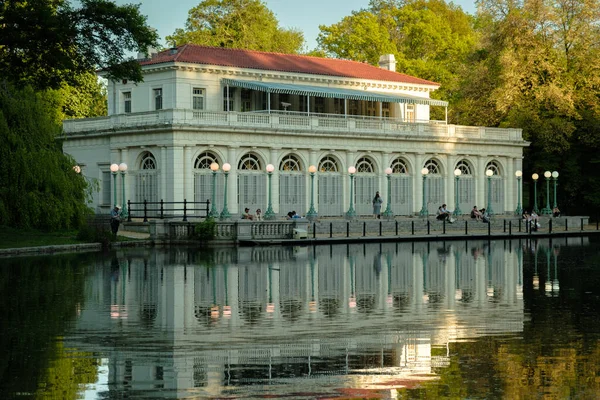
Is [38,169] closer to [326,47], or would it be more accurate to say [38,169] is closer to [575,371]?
[575,371]

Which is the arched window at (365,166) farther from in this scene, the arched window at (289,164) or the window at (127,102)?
the window at (127,102)

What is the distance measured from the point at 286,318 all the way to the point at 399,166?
4996cm

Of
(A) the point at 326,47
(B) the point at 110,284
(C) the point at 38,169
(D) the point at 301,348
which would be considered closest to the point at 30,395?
(D) the point at 301,348

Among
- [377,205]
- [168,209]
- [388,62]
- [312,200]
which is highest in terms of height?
[388,62]

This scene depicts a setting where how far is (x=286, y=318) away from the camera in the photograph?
2002 cm

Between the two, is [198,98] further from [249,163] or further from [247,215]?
[247,215]

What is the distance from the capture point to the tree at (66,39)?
37438 millimetres

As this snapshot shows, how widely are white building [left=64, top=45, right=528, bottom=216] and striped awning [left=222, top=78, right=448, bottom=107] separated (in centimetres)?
8

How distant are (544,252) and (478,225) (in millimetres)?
17169

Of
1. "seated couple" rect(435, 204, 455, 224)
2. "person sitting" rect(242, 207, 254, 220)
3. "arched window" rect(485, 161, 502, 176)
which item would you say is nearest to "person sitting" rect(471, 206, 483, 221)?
"seated couple" rect(435, 204, 455, 224)

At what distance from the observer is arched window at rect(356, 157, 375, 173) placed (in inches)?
2640

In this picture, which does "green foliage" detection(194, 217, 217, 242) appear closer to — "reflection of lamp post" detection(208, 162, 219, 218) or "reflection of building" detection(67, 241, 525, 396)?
"reflection of lamp post" detection(208, 162, 219, 218)

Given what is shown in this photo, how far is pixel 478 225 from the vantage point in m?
61.3

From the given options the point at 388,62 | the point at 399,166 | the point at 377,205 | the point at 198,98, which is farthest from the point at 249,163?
the point at 388,62
